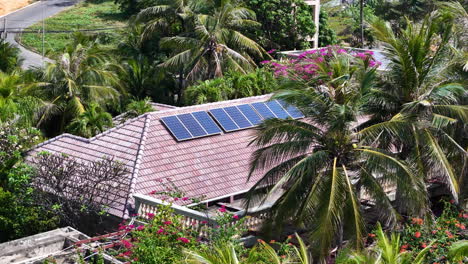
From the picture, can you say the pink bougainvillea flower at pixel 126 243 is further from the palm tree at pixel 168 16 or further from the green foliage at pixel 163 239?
the palm tree at pixel 168 16

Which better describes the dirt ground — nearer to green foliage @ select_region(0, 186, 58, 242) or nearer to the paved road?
the paved road

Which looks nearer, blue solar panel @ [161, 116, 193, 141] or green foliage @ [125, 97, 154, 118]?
blue solar panel @ [161, 116, 193, 141]

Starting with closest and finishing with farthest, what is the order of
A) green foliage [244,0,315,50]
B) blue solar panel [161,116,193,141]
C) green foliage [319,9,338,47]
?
blue solar panel [161,116,193,141]
green foliage [244,0,315,50]
green foliage [319,9,338,47]

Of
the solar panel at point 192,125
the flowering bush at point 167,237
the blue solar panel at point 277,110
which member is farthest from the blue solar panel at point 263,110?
the flowering bush at point 167,237

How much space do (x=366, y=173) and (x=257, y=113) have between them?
853cm

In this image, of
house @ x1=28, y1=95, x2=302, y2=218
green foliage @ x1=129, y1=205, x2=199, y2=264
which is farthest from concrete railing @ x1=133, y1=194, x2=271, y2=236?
house @ x1=28, y1=95, x2=302, y2=218

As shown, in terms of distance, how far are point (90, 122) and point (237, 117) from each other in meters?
6.24

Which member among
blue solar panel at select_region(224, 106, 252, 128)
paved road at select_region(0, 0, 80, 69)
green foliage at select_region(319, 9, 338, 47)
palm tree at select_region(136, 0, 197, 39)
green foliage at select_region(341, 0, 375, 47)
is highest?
palm tree at select_region(136, 0, 197, 39)

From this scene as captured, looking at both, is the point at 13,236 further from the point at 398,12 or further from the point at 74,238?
the point at 398,12

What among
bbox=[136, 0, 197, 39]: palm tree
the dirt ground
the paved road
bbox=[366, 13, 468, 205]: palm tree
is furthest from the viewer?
the dirt ground

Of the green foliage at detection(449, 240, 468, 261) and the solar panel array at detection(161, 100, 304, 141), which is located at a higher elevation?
the green foliage at detection(449, 240, 468, 261)

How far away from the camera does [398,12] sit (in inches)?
2422

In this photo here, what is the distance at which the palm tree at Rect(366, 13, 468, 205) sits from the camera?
1680cm

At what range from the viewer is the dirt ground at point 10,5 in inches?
2931
